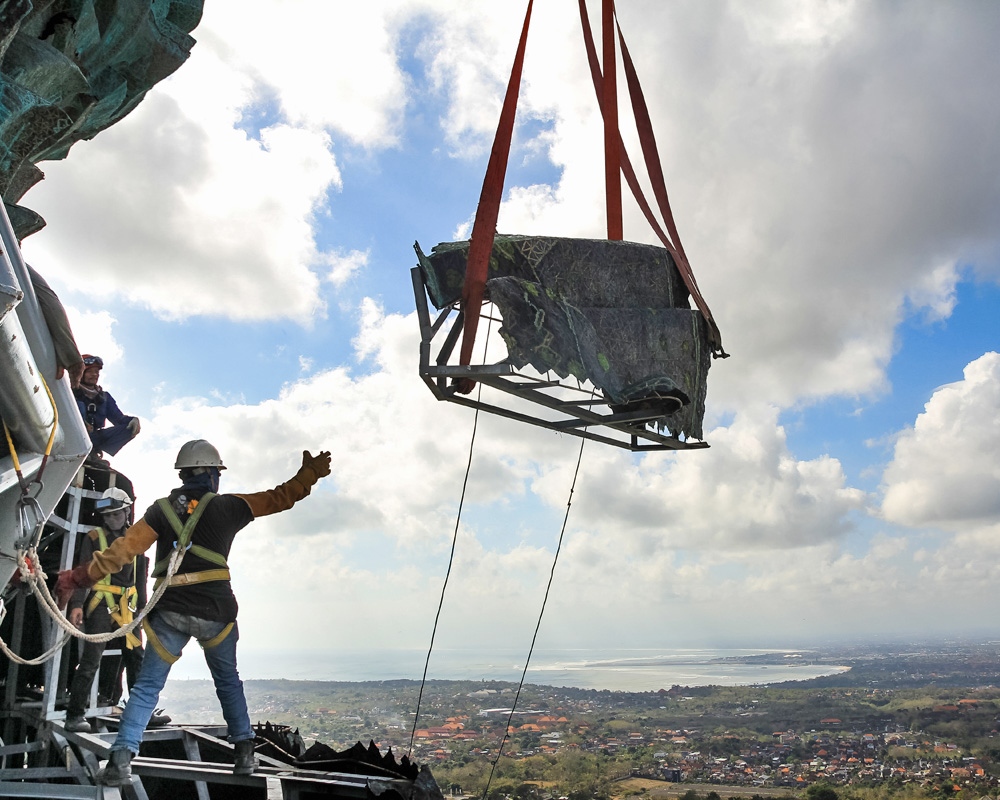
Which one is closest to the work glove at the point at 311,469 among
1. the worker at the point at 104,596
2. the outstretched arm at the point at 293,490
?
the outstretched arm at the point at 293,490

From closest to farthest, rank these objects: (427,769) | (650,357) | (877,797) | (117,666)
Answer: (427,769) < (650,357) < (117,666) < (877,797)

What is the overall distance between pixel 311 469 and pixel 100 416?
4.64 metres

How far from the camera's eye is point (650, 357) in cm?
632

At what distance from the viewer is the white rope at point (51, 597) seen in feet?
13.2

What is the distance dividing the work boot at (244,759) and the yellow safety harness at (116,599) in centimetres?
329

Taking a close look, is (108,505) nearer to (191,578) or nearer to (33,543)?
(191,578)

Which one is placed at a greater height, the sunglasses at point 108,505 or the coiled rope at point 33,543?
the sunglasses at point 108,505

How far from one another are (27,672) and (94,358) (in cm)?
357

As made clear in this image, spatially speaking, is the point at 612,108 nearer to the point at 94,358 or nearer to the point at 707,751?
the point at 94,358

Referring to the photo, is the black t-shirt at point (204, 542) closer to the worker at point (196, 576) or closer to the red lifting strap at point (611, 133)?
the worker at point (196, 576)

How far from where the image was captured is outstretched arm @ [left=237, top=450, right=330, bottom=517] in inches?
198

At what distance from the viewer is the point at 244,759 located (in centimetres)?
487

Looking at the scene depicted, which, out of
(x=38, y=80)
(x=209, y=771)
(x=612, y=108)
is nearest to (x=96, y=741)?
(x=209, y=771)

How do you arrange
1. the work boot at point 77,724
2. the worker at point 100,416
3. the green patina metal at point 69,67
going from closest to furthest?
the green patina metal at point 69,67, the work boot at point 77,724, the worker at point 100,416
